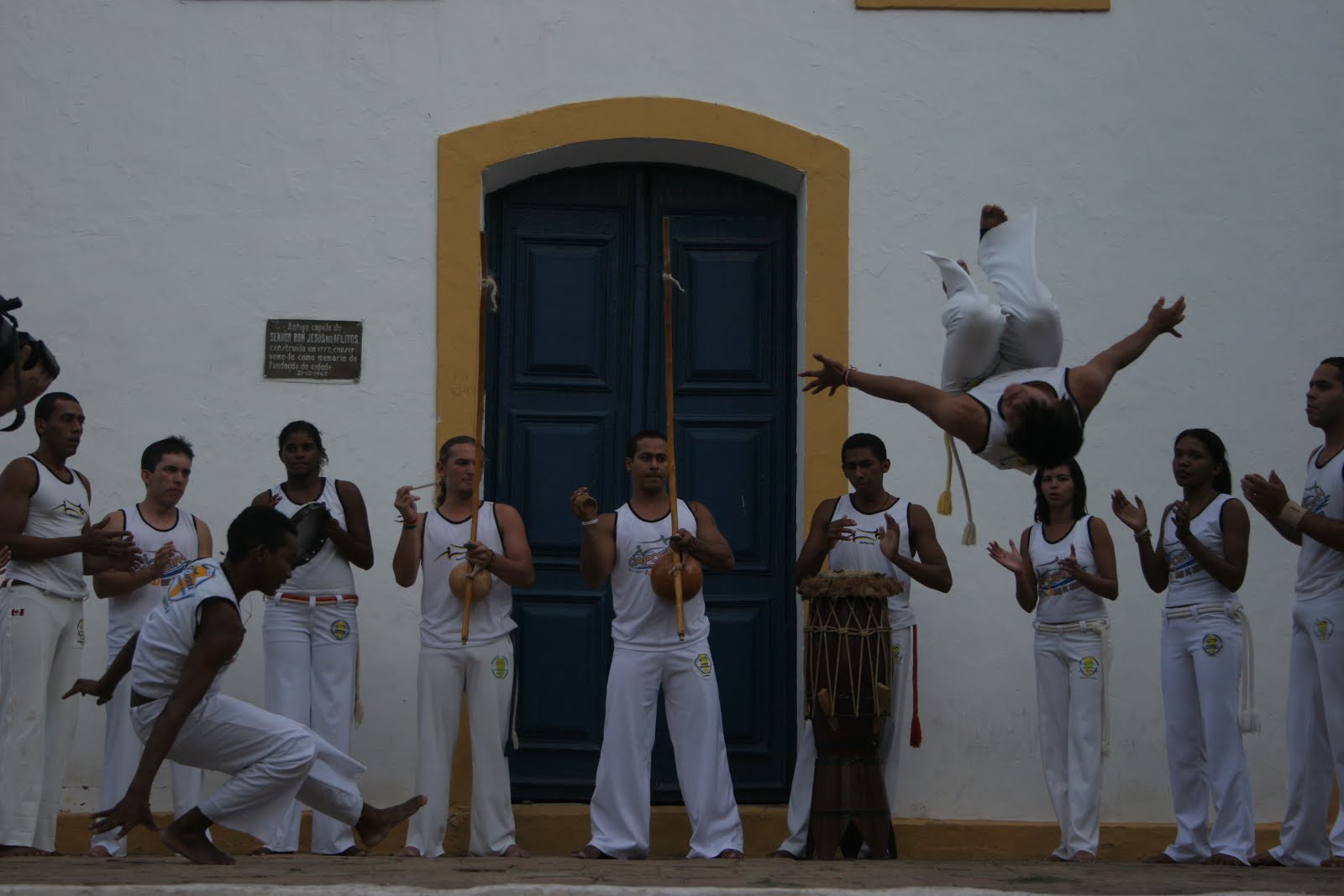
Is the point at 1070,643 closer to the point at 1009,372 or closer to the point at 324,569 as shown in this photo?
the point at 1009,372

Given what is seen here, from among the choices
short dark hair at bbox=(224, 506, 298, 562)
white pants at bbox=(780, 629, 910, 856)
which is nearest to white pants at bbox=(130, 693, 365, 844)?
short dark hair at bbox=(224, 506, 298, 562)

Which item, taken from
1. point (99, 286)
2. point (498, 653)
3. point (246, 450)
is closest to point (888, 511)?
point (498, 653)

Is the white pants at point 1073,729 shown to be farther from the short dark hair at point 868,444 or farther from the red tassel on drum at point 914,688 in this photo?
the short dark hair at point 868,444

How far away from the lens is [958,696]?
869 centimetres

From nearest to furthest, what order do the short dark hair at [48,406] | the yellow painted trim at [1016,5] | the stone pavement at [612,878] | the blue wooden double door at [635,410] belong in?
the stone pavement at [612,878] → the short dark hair at [48,406] → the blue wooden double door at [635,410] → the yellow painted trim at [1016,5]

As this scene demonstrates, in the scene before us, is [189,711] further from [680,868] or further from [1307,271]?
[1307,271]

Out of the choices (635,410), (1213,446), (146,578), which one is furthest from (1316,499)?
(146,578)

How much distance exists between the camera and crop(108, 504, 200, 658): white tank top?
7.89 meters

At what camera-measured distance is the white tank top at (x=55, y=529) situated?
24.7ft

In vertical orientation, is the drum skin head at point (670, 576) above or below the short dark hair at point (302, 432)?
below

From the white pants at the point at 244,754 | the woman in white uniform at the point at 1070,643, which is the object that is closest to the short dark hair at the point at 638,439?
the woman in white uniform at the point at 1070,643

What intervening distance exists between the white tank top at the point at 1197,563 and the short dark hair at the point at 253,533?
3.82 meters

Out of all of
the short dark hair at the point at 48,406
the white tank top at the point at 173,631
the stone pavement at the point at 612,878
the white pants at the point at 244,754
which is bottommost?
the stone pavement at the point at 612,878

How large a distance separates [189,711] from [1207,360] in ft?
17.6
